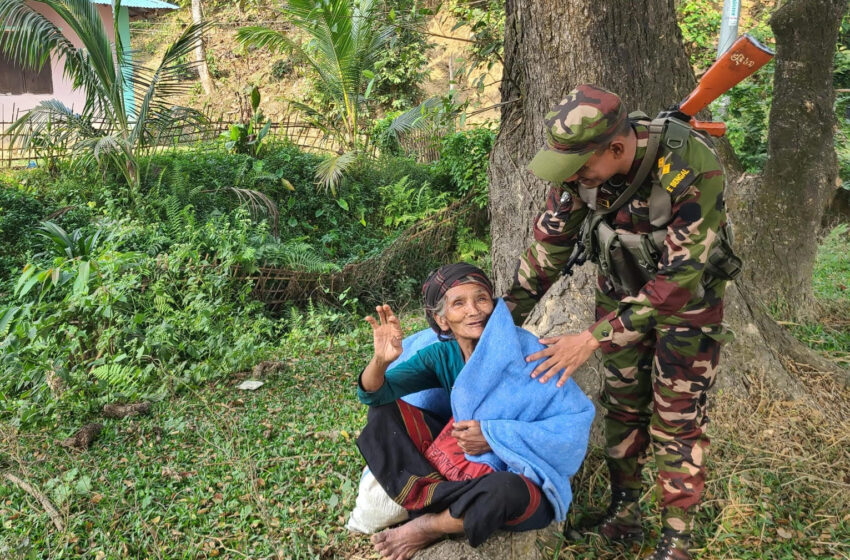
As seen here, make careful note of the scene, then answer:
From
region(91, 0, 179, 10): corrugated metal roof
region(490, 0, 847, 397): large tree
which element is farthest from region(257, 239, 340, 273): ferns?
region(91, 0, 179, 10): corrugated metal roof

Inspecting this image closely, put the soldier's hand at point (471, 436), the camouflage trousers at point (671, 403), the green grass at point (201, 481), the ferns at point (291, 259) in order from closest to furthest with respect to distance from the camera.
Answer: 1. the soldier's hand at point (471, 436)
2. the camouflage trousers at point (671, 403)
3. the green grass at point (201, 481)
4. the ferns at point (291, 259)

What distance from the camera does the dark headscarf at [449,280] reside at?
8.50ft

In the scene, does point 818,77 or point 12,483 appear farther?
point 818,77

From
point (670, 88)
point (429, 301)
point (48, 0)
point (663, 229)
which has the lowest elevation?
point (429, 301)

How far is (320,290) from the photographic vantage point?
752 cm

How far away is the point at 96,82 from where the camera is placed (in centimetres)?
795

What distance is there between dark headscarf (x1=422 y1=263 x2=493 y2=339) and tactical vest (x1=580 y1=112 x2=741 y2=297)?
0.51 m

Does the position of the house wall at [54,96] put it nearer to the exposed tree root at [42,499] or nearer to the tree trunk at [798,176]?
the exposed tree root at [42,499]

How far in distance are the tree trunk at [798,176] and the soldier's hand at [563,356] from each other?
3487mm

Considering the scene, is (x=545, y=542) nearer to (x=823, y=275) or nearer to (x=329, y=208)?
(x=823, y=275)

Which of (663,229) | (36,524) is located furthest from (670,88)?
(36,524)

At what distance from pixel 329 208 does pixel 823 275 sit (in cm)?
644

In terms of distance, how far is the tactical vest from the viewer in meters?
2.48

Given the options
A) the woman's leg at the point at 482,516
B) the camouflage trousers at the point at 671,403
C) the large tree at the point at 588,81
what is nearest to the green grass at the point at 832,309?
the large tree at the point at 588,81
